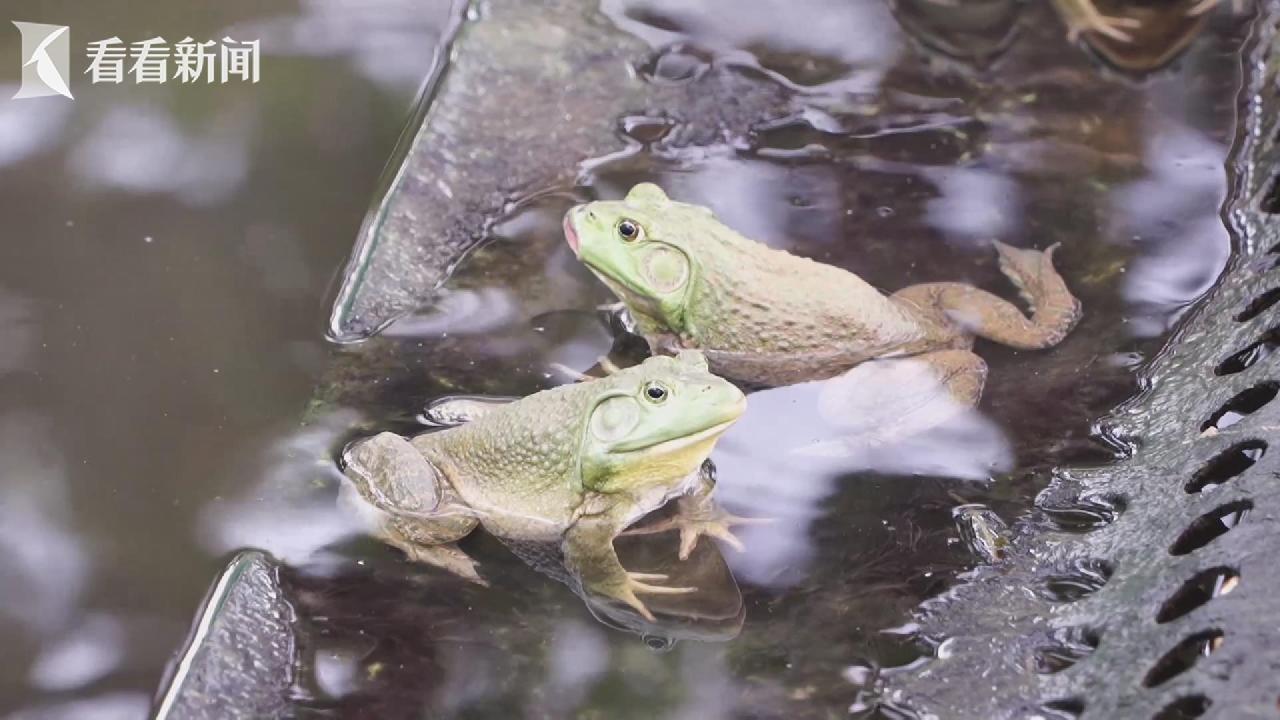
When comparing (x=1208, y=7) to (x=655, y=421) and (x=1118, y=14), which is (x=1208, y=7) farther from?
(x=655, y=421)

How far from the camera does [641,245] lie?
3848mm

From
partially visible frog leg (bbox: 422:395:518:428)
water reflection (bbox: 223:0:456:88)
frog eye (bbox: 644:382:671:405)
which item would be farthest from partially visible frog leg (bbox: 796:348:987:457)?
water reflection (bbox: 223:0:456:88)

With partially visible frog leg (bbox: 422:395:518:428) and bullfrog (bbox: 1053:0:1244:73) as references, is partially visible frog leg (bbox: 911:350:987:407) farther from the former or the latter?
bullfrog (bbox: 1053:0:1244:73)

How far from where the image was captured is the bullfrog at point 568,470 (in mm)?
3248

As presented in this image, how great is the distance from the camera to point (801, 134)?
4609 mm

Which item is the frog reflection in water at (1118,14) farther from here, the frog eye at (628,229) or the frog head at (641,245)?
the frog eye at (628,229)

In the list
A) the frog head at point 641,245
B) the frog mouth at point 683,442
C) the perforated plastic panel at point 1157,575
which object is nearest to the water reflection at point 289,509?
the frog mouth at point 683,442

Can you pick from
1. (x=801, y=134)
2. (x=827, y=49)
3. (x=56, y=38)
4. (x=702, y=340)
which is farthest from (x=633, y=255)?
(x=56, y=38)

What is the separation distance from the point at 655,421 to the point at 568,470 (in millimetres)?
376

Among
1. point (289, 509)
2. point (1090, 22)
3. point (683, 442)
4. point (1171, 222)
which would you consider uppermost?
point (1090, 22)

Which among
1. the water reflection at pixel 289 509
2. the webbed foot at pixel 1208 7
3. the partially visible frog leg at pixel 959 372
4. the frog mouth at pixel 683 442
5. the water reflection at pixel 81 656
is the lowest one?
the water reflection at pixel 81 656

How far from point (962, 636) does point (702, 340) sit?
1606 millimetres

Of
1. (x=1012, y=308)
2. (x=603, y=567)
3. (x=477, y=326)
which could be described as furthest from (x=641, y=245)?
(x=1012, y=308)

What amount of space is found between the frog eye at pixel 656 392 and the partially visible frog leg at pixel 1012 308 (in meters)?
1.16
